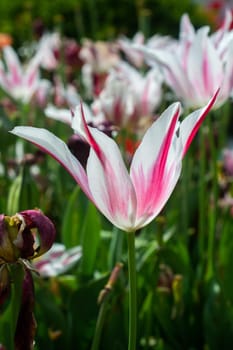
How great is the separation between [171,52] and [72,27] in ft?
12.4

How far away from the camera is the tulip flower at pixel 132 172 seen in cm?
72

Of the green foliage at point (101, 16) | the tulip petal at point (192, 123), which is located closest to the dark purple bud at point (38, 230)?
the tulip petal at point (192, 123)

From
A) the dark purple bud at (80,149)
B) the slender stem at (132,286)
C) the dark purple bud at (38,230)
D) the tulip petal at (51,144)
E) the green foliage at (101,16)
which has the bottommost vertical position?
the slender stem at (132,286)

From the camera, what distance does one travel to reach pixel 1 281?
69 centimetres

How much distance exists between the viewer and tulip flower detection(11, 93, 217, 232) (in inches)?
28.4

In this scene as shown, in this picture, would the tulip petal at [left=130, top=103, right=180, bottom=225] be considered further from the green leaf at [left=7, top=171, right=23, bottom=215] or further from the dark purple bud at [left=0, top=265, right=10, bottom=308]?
the green leaf at [left=7, top=171, right=23, bottom=215]

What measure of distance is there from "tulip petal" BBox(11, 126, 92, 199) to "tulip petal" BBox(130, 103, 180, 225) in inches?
2.0

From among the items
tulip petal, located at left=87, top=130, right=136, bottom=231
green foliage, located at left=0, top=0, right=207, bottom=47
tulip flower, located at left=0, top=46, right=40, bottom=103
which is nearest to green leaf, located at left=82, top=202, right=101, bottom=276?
tulip petal, located at left=87, top=130, right=136, bottom=231

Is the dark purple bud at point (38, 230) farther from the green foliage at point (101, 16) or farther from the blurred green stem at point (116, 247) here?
the green foliage at point (101, 16)

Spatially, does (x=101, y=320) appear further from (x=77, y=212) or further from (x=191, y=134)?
(x=77, y=212)

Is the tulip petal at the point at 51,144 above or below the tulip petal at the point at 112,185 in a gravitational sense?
above

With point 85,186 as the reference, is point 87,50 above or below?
above

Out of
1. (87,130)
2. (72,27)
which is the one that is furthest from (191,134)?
(72,27)

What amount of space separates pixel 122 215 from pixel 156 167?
2.0 inches
